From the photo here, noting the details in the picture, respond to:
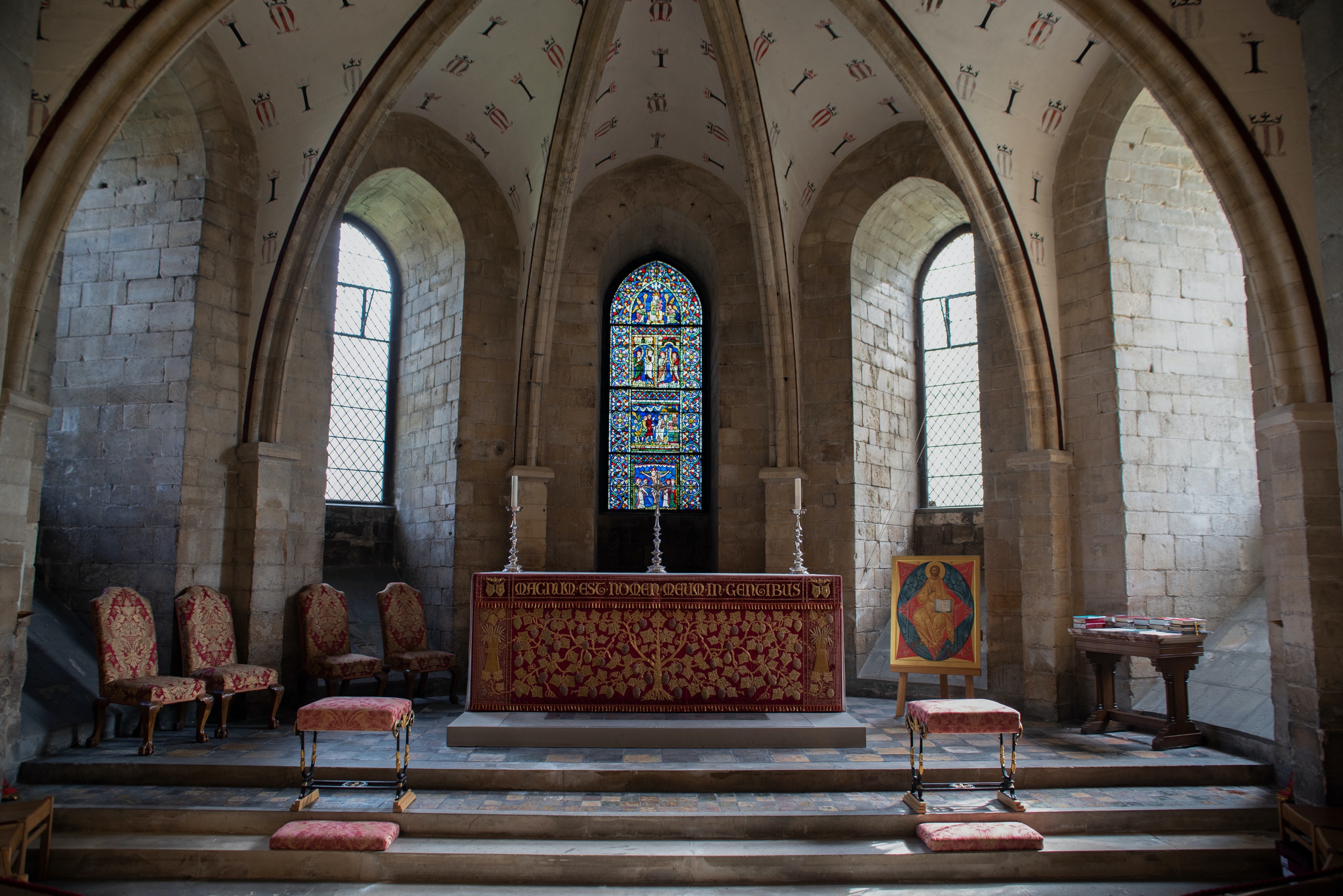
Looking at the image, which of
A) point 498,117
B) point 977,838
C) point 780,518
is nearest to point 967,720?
point 977,838

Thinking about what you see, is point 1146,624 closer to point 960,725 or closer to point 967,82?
point 960,725

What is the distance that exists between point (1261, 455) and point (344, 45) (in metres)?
7.20

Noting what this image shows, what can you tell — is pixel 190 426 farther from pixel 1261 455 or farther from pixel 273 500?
pixel 1261 455

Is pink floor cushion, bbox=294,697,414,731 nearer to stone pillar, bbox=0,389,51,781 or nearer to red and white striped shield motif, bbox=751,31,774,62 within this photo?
stone pillar, bbox=0,389,51,781

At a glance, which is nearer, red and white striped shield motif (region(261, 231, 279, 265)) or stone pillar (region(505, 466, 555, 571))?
red and white striped shield motif (region(261, 231, 279, 265))

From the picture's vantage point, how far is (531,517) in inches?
346

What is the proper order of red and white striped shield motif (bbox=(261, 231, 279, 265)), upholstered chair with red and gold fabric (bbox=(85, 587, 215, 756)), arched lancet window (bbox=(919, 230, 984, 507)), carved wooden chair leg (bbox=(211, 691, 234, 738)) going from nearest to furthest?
upholstered chair with red and gold fabric (bbox=(85, 587, 215, 756)), carved wooden chair leg (bbox=(211, 691, 234, 738)), red and white striped shield motif (bbox=(261, 231, 279, 265)), arched lancet window (bbox=(919, 230, 984, 507))

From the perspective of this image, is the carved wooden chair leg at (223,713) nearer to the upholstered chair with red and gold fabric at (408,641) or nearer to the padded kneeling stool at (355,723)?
the upholstered chair with red and gold fabric at (408,641)

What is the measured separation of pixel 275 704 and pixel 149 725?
101 centimetres

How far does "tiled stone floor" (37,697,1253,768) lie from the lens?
5582 mm

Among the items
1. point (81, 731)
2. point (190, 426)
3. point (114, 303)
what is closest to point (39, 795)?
point (81, 731)

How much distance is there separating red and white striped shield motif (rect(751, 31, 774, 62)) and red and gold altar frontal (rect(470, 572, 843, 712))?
182 inches

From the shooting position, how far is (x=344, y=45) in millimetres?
7000

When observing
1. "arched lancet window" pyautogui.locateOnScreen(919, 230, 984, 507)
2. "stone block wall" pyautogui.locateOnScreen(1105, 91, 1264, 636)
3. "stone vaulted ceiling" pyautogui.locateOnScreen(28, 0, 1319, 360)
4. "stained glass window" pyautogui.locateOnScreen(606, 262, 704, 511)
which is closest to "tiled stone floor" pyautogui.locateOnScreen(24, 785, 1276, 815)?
"stone block wall" pyautogui.locateOnScreen(1105, 91, 1264, 636)
